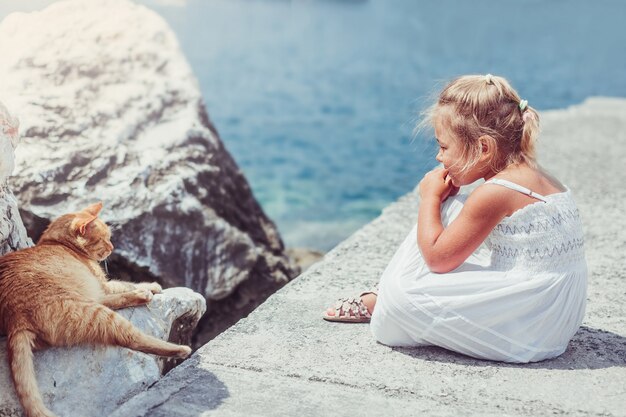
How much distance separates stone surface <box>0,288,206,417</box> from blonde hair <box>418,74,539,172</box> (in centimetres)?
125

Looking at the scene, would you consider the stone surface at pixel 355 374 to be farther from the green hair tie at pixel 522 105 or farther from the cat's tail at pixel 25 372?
the green hair tie at pixel 522 105

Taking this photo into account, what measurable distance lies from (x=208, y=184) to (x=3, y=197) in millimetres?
1706

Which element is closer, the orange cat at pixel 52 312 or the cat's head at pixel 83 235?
the orange cat at pixel 52 312

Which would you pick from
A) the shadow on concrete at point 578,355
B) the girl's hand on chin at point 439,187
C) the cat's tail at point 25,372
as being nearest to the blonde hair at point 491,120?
the girl's hand on chin at point 439,187

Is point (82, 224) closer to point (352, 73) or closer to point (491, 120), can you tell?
point (491, 120)

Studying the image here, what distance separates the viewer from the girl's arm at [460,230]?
8.07 ft

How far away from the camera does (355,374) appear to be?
2453 mm

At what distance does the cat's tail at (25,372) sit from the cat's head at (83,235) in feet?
1.63

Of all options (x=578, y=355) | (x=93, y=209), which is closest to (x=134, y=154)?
(x=93, y=209)

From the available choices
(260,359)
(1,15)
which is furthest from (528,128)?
(1,15)

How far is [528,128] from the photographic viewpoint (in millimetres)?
2488

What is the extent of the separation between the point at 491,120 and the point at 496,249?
17.5 inches

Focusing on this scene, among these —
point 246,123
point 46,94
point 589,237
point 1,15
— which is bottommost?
point 246,123

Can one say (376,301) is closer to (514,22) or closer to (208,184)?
(208,184)
